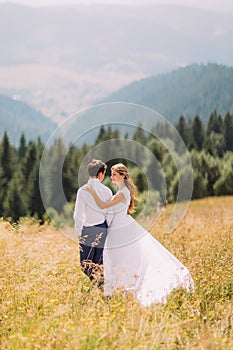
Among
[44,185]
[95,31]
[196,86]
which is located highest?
[95,31]

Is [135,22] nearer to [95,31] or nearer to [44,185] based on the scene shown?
Answer: [95,31]

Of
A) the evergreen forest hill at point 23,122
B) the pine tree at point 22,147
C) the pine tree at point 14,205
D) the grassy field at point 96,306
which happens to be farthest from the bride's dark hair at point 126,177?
the pine tree at point 22,147

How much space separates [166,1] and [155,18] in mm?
2543

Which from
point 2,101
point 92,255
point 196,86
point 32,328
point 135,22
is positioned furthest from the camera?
point 135,22

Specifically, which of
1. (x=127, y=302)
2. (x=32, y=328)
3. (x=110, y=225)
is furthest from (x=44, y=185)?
(x=32, y=328)

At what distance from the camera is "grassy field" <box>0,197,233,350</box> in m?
3.82

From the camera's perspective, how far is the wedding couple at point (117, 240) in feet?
19.3

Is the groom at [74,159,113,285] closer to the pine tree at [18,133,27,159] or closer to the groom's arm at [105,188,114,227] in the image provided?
the groom's arm at [105,188,114,227]

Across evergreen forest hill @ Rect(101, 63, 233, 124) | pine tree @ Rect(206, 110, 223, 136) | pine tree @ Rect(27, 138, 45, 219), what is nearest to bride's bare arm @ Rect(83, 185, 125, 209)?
pine tree @ Rect(27, 138, 45, 219)

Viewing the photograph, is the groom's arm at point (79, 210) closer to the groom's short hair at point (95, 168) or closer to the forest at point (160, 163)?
the groom's short hair at point (95, 168)

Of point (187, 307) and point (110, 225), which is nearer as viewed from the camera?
point (187, 307)

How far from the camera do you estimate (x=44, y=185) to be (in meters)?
6.36

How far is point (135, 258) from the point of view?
5977mm

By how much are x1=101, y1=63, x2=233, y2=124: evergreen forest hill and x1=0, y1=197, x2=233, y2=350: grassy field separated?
85.6 feet
